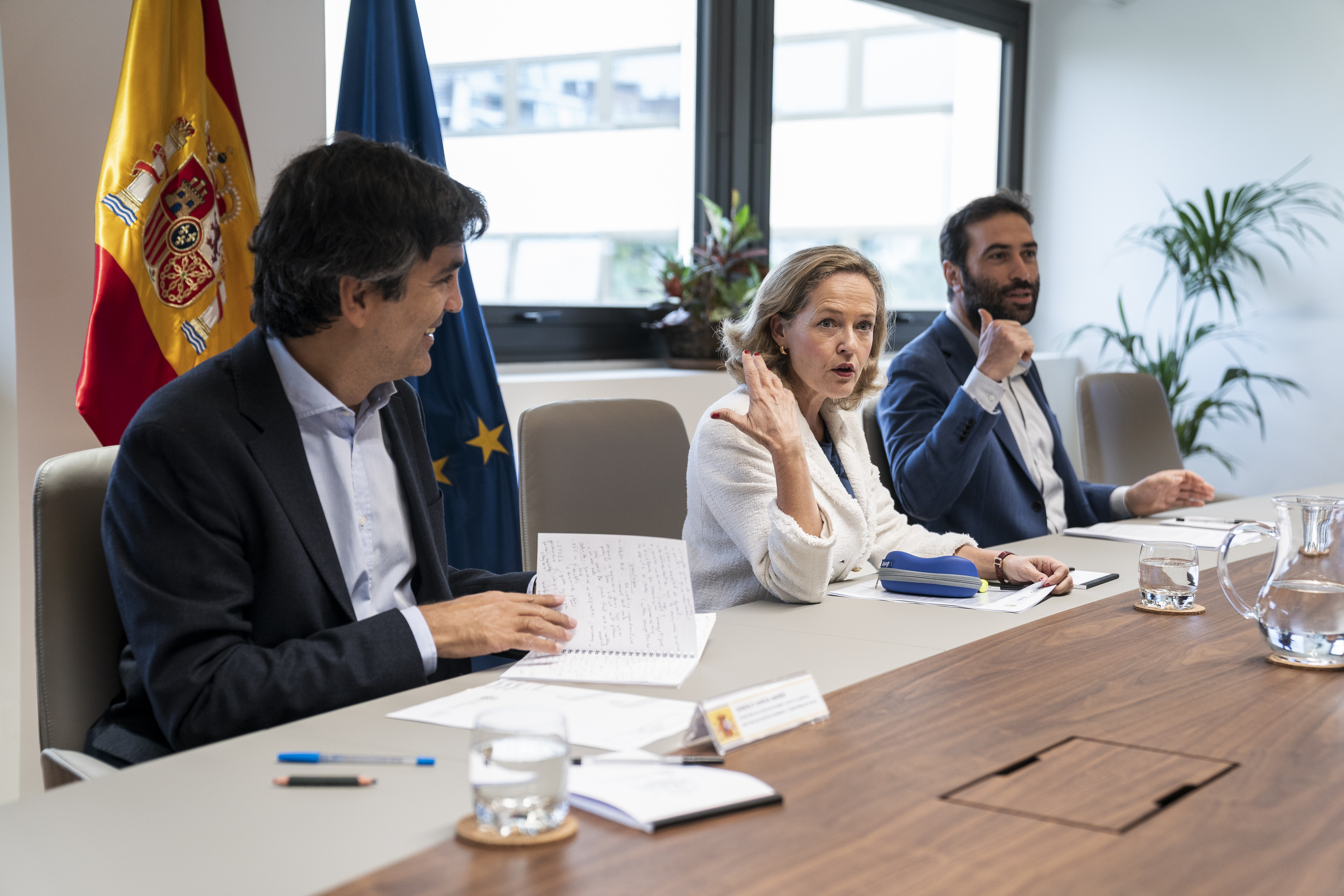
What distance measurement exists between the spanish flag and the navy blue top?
45.2 inches

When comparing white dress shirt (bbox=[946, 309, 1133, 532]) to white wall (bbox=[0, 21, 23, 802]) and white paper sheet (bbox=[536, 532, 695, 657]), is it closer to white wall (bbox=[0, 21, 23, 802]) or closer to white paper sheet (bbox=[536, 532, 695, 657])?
white paper sheet (bbox=[536, 532, 695, 657])

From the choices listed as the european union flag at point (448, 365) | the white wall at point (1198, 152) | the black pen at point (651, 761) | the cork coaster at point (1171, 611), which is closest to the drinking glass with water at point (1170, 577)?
the cork coaster at point (1171, 611)

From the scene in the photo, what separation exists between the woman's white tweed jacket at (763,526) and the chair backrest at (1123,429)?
142cm

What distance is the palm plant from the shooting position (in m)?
4.78

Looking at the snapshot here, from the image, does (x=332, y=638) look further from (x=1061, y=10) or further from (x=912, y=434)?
(x=1061, y=10)

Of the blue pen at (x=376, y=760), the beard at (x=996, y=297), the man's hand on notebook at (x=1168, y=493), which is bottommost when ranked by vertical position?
the man's hand on notebook at (x=1168, y=493)

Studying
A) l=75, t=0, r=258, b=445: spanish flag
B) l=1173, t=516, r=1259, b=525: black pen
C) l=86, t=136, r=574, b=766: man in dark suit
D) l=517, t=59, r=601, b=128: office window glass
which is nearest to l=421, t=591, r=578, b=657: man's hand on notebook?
l=86, t=136, r=574, b=766: man in dark suit

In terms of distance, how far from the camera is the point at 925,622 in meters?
1.68

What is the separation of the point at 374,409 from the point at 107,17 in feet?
4.59

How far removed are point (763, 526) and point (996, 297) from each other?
1.43 m

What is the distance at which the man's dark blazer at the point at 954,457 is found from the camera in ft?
8.44

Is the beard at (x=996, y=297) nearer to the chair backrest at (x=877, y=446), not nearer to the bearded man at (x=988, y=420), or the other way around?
the bearded man at (x=988, y=420)

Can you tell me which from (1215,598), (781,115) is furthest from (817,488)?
(781,115)

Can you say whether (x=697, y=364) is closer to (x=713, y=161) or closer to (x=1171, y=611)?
(x=713, y=161)
